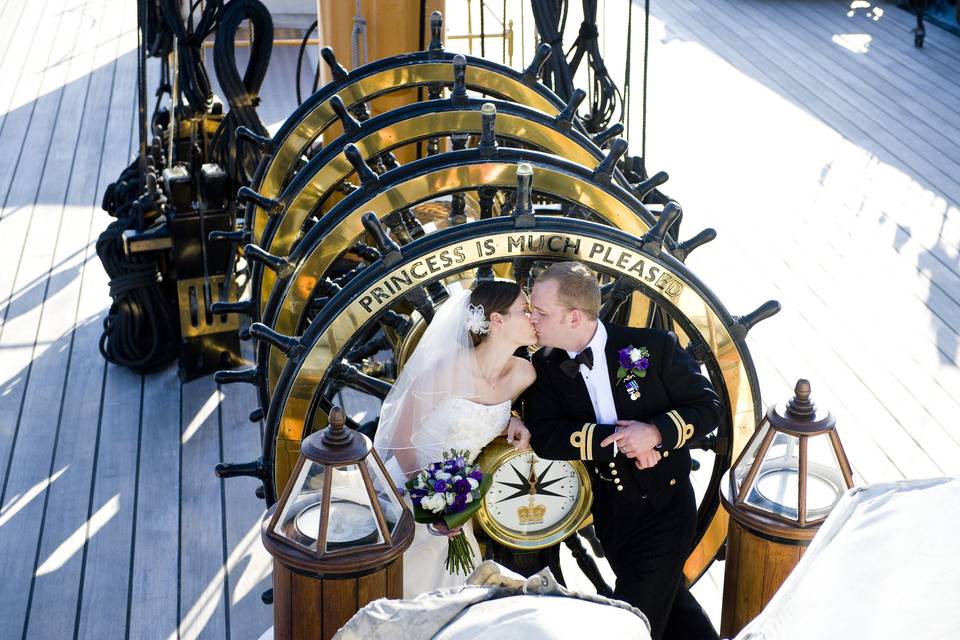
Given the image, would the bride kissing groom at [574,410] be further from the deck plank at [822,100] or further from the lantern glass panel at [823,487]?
the deck plank at [822,100]

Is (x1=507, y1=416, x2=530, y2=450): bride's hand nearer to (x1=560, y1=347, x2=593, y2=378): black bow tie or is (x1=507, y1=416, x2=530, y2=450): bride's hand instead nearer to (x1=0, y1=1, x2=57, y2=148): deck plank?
(x1=560, y1=347, x2=593, y2=378): black bow tie

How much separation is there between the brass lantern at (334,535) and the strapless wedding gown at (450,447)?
542mm

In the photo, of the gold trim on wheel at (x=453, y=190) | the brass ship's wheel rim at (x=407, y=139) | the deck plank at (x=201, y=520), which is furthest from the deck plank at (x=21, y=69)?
the gold trim on wheel at (x=453, y=190)

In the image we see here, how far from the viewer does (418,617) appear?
1.65m

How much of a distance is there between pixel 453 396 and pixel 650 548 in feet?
1.98

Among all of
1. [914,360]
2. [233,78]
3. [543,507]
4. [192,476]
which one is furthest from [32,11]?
[543,507]

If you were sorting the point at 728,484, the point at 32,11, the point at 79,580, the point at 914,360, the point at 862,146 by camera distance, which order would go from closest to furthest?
the point at 728,484 → the point at 79,580 → the point at 914,360 → the point at 862,146 → the point at 32,11

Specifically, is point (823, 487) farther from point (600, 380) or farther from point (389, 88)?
point (389, 88)

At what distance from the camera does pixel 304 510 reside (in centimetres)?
238

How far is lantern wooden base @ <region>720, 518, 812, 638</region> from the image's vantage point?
256 cm

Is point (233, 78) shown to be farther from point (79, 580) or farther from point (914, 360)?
point (914, 360)

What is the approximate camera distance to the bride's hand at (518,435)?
2.98 m

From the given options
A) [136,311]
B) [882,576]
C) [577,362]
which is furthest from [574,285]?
[136,311]

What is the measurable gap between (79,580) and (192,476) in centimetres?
63
